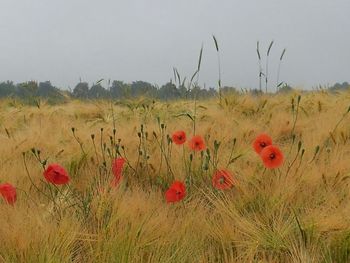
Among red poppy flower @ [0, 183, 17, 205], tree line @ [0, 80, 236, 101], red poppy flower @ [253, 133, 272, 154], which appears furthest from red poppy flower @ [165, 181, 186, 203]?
tree line @ [0, 80, 236, 101]

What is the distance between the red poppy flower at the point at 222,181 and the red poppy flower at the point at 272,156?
0.18 meters

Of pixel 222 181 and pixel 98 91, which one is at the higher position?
pixel 98 91

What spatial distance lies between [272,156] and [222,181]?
9.7 inches

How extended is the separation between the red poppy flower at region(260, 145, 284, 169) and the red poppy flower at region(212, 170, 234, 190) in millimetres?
184

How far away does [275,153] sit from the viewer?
1.86 meters

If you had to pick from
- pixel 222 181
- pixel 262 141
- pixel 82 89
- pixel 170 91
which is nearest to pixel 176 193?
pixel 222 181

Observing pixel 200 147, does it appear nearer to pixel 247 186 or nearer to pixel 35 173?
pixel 247 186

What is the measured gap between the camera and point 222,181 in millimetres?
1914

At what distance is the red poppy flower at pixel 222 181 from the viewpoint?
6.26 ft

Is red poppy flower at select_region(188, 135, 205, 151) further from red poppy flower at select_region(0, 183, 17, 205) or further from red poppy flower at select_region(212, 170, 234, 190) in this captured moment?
red poppy flower at select_region(0, 183, 17, 205)

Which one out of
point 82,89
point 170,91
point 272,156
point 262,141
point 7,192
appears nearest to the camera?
point 7,192

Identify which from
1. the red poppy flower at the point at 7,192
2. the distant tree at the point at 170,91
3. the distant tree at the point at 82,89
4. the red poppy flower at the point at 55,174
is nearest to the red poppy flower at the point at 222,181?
the red poppy flower at the point at 55,174

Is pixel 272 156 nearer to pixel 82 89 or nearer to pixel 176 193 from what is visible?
pixel 176 193

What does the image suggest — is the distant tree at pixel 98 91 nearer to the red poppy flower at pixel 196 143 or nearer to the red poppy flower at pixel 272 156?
the red poppy flower at pixel 196 143
